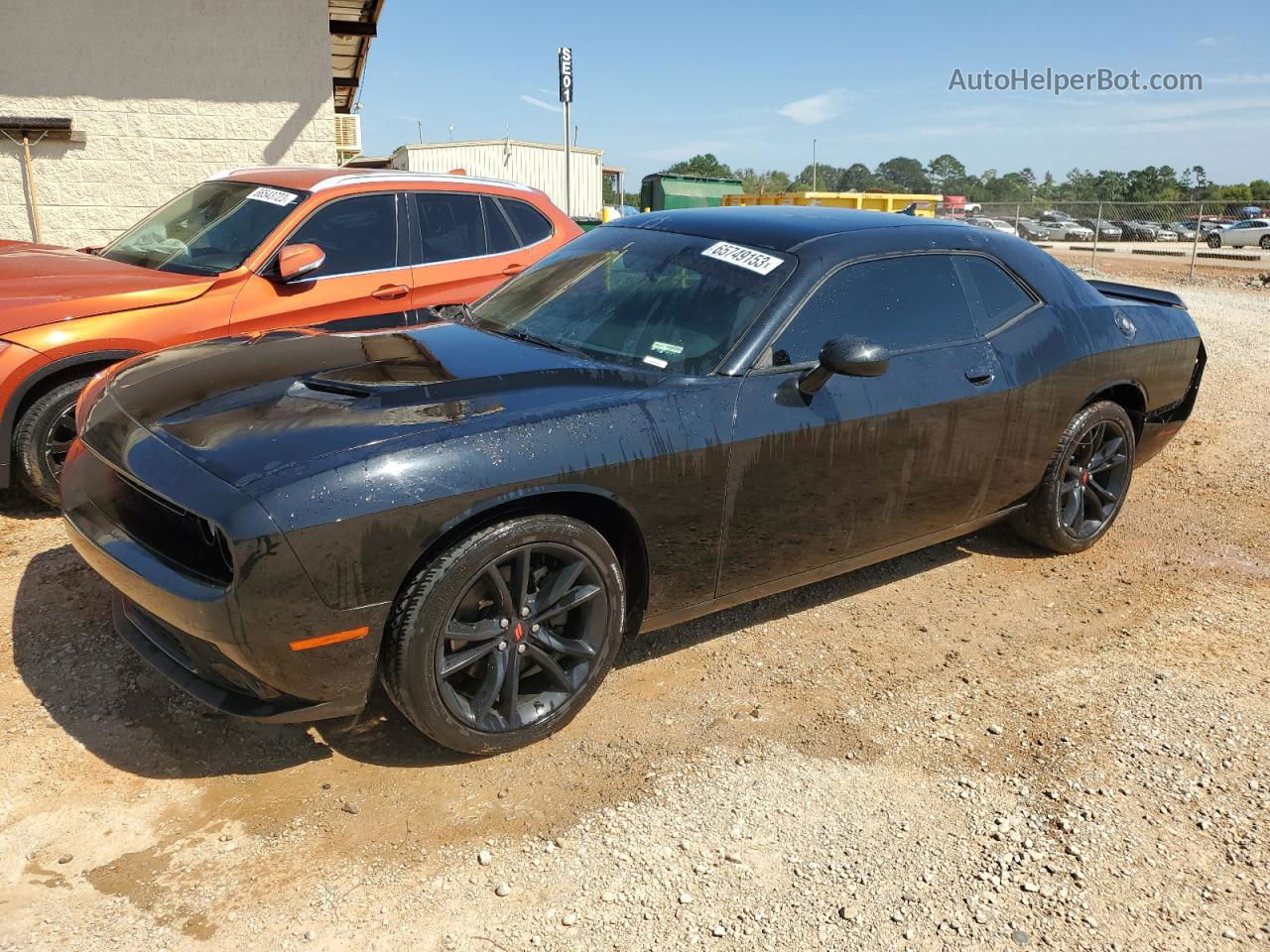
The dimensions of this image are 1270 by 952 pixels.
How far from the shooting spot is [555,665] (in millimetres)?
3082

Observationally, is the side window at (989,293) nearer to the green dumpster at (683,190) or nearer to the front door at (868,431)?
the front door at (868,431)

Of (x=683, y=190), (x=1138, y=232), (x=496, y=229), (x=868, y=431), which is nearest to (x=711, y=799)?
(x=868, y=431)

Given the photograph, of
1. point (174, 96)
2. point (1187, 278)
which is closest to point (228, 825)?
point (174, 96)

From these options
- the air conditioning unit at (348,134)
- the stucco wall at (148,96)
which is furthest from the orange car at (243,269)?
the air conditioning unit at (348,134)

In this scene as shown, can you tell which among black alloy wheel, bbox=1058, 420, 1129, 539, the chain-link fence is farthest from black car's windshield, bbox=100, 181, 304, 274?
the chain-link fence

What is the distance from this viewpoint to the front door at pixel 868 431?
11.1 ft

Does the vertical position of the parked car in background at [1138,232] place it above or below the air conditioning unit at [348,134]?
below

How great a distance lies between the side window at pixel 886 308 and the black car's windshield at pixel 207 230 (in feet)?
10.7

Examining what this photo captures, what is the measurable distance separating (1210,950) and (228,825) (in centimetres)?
261

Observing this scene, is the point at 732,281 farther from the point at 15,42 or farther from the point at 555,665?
the point at 15,42

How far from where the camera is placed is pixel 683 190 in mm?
27156

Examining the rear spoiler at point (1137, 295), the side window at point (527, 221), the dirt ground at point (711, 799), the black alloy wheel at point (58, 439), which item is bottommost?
the dirt ground at point (711, 799)

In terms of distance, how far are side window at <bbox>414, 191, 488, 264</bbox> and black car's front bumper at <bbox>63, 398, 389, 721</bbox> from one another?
3183mm

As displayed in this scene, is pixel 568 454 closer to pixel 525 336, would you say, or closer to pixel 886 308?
pixel 525 336
